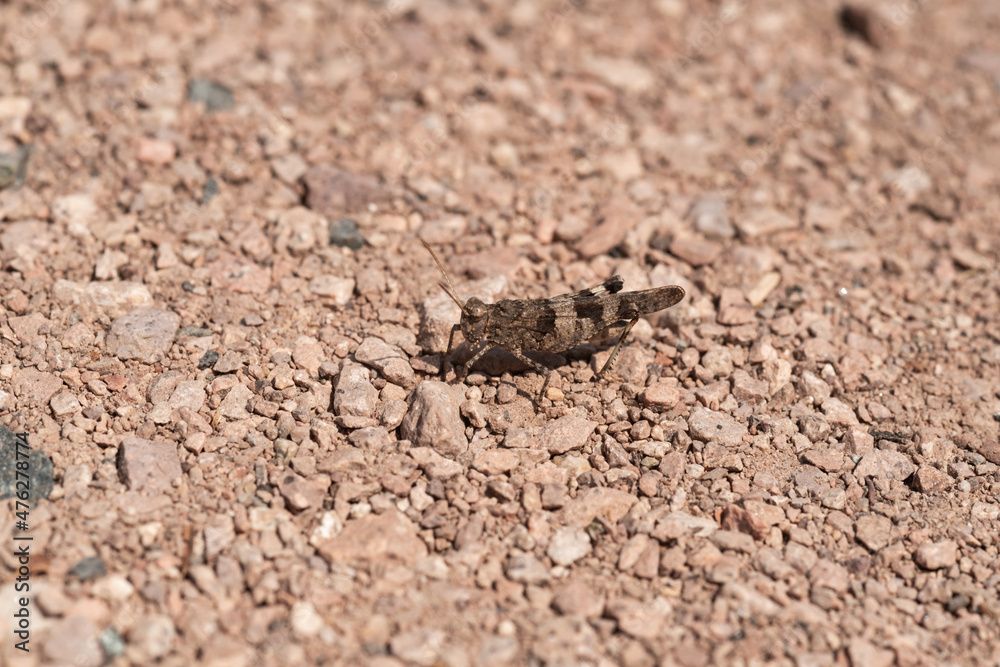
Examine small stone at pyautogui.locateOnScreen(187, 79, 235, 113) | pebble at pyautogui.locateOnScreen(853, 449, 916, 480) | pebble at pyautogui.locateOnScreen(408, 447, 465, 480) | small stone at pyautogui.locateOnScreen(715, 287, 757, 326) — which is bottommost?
pebble at pyautogui.locateOnScreen(408, 447, 465, 480)

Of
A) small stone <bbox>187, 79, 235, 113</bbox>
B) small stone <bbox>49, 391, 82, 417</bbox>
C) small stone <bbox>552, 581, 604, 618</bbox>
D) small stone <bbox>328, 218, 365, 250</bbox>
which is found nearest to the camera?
small stone <bbox>552, 581, 604, 618</bbox>

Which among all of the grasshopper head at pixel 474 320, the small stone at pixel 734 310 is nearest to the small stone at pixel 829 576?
the small stone at pixel 734 310

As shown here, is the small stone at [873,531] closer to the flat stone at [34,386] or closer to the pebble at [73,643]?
the pebble at [73,643]

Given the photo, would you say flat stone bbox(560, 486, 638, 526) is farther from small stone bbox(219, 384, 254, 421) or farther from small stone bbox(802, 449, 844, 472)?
small stone bbox(219, 384, 254, 421)

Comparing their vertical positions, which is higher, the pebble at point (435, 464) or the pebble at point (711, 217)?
the pebble at point (711, 217)

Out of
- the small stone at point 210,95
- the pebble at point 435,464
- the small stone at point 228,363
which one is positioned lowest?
the small stone at point 228,363

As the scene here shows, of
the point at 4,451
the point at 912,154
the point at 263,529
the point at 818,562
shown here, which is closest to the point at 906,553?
the point at 818,562

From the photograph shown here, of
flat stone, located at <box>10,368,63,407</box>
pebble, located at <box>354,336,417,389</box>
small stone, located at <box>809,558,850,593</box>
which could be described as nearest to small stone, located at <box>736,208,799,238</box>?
small stone, located at <box>809,558,850,593</box>

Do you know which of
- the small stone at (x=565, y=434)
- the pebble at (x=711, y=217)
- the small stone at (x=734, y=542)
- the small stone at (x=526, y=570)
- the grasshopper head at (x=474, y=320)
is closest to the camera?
the small stone at (x=526, y=570)
